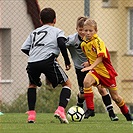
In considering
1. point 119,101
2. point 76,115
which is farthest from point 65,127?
point 119,101

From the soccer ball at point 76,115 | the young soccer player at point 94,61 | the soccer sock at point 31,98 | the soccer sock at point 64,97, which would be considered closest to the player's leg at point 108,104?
the young soccer player at point 94,61

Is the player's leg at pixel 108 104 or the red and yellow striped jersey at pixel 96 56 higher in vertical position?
the red and yellow striped jersey at pixel 96 56

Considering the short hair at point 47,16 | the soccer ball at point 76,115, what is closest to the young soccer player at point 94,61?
the soccer ball at point 76,115

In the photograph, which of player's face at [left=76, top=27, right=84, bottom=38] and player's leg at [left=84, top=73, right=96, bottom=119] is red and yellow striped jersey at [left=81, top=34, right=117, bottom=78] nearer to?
player's leg at [left=84, top=73, right=96, bottom=119]

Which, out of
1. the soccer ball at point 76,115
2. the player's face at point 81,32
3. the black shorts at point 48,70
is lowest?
the soccer ball at point 76,115

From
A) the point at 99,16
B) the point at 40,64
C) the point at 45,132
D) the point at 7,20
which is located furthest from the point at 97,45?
the point at 99,16

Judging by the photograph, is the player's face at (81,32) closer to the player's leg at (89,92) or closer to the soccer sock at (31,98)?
the player's leg at (89,92)

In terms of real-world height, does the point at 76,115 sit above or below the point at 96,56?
below

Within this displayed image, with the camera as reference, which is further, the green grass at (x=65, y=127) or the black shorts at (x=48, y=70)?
the black shorts at (x=48, y=70)

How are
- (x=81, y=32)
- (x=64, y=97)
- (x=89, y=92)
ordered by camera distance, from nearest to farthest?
(x=64, y=97), (x=89, y=92), (x=81, y=32)

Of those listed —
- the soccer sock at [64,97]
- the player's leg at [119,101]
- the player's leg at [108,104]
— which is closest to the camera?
the soccer sock at [64,97]

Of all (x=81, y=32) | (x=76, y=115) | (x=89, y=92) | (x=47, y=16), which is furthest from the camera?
(x=81, y=32)

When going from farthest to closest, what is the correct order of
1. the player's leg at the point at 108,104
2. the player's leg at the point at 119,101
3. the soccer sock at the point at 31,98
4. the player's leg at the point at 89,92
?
the player's leg at the point at 108,104 < the player's leg at the point at 119,101 < the player's leg at the point at 89,92 < the soccer sock at the point at 31,98

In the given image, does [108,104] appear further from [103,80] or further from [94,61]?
[94,61]
